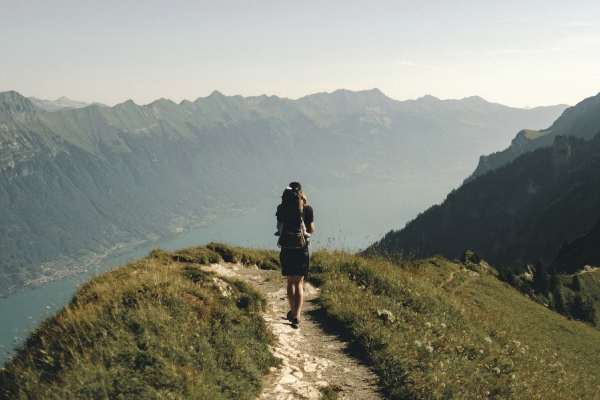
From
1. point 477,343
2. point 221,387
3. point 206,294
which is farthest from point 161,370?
point 477,343

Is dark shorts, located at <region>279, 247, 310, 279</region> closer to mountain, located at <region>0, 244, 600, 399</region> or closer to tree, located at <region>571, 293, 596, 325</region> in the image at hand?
mountain, located at <region>0, 244, 600, 399</region>

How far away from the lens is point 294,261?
35.3 feet

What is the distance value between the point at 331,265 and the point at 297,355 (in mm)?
6782

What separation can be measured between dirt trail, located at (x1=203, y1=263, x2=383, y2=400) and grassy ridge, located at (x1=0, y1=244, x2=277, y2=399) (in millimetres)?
447

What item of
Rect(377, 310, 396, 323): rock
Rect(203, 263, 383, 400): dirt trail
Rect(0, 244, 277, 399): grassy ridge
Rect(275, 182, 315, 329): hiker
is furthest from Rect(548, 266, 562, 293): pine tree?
Rect(0, 244, 277, 399): grassy ridge

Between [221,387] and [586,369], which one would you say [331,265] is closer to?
[221,387]

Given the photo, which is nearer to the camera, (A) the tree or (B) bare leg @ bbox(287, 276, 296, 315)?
(B) bare leg @ bbox(287, 276, 296, 315)

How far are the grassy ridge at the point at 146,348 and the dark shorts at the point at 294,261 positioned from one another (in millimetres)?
1479

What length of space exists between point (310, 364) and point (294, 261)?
275 centimetres

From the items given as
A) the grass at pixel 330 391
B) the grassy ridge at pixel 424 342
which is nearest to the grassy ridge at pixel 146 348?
the grass at pixel 330 391

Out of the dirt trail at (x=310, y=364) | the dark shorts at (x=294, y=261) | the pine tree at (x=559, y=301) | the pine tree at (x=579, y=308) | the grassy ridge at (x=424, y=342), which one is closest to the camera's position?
the dirt trail at (x=310, y=364)

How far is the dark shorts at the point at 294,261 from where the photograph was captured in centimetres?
1073

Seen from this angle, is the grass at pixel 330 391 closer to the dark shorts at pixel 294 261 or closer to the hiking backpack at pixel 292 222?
the dark shorts at pixel 294 261

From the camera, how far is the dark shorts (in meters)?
10.7
